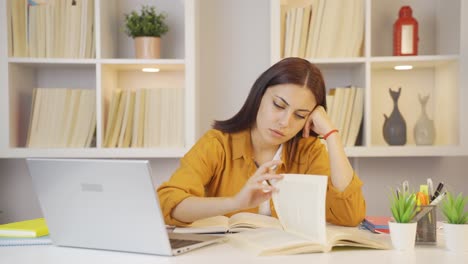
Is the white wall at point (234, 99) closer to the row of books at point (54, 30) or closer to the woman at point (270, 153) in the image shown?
the row of books at point (54, 30)

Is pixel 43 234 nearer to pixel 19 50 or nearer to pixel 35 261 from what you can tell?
pixel 35 261

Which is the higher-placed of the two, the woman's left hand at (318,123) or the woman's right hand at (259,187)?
the woman's left hand at (318,123)

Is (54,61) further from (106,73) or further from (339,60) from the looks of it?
(339,60)

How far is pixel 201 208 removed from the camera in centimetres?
176

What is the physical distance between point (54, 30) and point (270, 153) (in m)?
1.24

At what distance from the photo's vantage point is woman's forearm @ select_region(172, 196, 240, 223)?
67.6 inches

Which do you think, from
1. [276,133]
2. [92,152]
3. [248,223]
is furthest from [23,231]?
[92,152]

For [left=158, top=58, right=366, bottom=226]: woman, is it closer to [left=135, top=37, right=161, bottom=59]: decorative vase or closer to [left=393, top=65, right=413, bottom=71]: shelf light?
[left=135, top=37, right=161, bottom=59]: decorative vase

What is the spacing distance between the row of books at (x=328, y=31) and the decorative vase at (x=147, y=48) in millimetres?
586

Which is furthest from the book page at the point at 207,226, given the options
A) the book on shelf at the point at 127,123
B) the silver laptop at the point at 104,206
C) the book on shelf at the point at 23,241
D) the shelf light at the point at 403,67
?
the shelf light at the point at 403,67

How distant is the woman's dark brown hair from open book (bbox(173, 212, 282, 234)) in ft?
1.46

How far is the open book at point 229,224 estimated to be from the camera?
167cm

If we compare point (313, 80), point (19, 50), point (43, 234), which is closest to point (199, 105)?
point (19, 50)

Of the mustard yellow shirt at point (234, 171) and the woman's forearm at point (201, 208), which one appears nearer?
the woman's forearm at point (201, 208)
